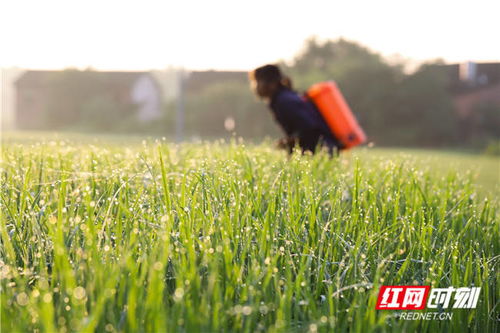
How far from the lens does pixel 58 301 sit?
89.9 inches

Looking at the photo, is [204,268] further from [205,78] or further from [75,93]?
[75,93]

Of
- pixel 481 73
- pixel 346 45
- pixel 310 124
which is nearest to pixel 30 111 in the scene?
pixel 346 45

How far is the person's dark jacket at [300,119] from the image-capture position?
26.1 ft

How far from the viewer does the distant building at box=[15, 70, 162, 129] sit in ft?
187

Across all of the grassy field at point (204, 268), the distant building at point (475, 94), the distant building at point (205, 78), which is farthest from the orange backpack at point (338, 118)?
the distant building at point (205, 78)

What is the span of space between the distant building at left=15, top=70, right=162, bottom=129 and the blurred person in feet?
153

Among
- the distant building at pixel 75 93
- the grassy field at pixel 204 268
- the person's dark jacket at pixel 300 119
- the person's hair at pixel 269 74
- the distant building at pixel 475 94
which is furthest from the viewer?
the distant building at pixel 75 93

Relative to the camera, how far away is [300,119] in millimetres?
7980

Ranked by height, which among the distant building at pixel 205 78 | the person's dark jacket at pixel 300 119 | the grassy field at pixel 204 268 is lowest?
the grassy field at pixel 204 268

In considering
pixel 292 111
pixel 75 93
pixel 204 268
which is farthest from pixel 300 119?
pixel 75 93

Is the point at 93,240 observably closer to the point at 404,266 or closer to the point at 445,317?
the point at 404,266

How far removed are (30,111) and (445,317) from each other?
64056 mm

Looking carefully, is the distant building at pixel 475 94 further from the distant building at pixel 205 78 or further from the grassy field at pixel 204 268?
the grassy field at pixel 204 268

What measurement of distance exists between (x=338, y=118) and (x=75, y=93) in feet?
173
